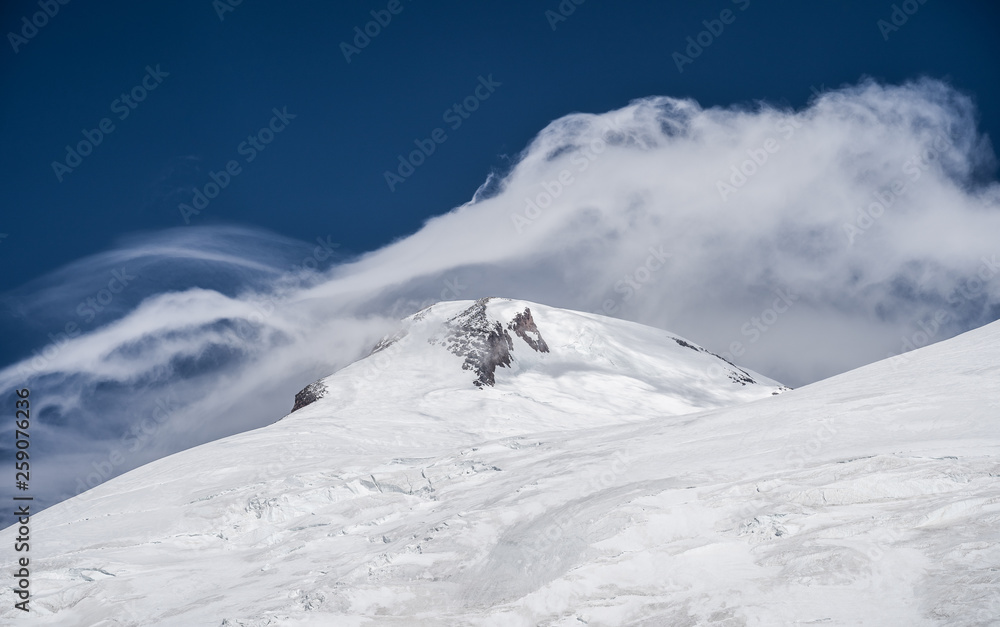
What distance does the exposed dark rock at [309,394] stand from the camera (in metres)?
62.2

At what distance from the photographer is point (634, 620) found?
516 inches

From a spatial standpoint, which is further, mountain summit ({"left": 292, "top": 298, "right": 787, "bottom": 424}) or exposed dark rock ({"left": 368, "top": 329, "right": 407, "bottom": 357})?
exposed dark rock ({"left": 368, "top": 329, "right": 407, "bottom": 357})

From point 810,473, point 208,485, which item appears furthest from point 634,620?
point 208,485

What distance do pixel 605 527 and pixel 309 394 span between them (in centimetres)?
5193

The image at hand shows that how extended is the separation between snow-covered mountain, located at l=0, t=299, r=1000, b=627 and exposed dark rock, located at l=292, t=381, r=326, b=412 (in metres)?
27.3

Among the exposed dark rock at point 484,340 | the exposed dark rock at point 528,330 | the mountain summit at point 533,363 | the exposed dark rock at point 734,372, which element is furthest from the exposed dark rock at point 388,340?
the exposed dark rock at point 734,372

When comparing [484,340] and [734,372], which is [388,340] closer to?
[484,340]

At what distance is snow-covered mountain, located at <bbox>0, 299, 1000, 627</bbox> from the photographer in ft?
42.4

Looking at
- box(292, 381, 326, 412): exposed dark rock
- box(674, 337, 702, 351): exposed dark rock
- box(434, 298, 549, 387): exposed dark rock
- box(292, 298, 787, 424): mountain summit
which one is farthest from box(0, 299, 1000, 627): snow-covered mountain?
box(674, 337, 702, 351): exposed dark rock

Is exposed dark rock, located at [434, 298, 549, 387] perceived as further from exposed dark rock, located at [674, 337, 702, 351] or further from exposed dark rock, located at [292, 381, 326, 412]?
exposed dark rock, located at [674, 337, 702, 351]

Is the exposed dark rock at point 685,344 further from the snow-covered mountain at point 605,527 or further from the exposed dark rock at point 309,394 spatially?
the snow-covered mountain at point 605,527

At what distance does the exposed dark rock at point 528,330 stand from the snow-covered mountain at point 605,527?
50.8m

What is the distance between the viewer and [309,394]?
64.4 m

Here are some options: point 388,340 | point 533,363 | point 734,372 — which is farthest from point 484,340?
point 734,372
